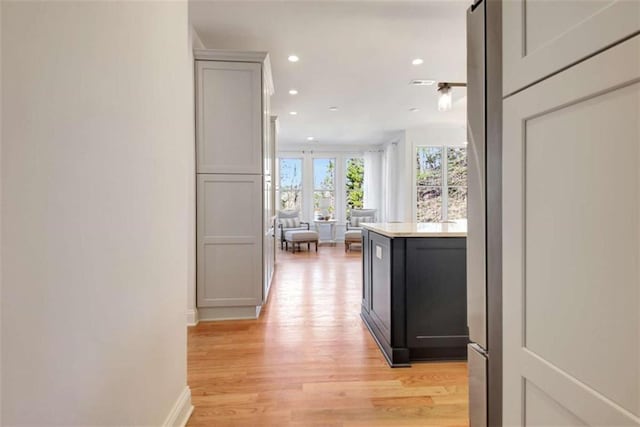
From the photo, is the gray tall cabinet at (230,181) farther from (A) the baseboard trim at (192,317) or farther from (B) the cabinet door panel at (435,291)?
(B) the cabinet door panel at (435,291)

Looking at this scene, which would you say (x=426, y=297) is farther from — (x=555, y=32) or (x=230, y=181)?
(x=230, y=181)

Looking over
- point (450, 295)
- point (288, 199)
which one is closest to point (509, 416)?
point (450, 295)

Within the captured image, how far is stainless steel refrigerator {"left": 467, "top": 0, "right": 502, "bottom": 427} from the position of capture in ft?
2.94

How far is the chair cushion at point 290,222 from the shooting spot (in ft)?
27.7

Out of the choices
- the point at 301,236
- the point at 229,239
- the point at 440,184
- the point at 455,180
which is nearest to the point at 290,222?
the point at 301,236

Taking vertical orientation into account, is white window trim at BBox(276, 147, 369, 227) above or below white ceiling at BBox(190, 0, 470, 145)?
below

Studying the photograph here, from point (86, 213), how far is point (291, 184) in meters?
8.32

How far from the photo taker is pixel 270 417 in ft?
5.62

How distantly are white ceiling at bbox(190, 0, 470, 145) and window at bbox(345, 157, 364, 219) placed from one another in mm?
3575

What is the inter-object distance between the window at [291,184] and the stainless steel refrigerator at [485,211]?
27.0 feet

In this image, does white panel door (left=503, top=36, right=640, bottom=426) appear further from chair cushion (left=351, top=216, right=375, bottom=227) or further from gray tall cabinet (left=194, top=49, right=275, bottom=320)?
chair cushion (left=351, top=216, right=375, bottom=227)

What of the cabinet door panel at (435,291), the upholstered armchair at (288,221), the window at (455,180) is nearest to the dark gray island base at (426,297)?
the cabinet door panel at (435,291)

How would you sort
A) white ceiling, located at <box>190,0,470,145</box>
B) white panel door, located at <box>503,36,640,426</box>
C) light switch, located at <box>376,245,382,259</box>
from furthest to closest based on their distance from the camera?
1. white ceiling, located at <box>190,0,470,145</box>
2. light switch, located at <box>376,245,382,259</box>
3. white panel door, located at <box>503,36,640,426</box>

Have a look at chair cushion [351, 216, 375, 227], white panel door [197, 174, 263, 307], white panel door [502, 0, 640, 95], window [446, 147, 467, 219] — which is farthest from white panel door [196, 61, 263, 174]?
window [446, 147, 467, 219]
